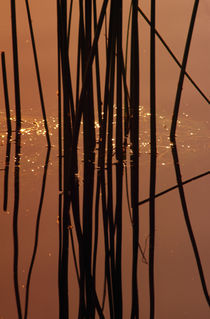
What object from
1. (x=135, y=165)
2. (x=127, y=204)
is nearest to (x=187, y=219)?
(x=127, y=204)

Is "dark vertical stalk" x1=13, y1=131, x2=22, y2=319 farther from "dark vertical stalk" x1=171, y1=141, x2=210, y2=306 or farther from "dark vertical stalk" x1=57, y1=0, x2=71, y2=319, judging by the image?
"dark vertical stalk" x1=171, y1=141, x2=210, y2=306

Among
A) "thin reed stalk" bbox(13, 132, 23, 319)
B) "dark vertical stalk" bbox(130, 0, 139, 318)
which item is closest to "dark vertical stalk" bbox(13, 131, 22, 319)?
"thin reed stalk" bbox(13, 132, 23, 319)

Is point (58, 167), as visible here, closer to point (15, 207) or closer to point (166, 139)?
point (15, 207)

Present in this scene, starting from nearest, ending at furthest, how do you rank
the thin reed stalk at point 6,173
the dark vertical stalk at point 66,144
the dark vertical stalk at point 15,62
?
the dark vertical stalk at point 66,144, the thin reed stalk at point 6,173, the dark vertical stalk at point 15,62

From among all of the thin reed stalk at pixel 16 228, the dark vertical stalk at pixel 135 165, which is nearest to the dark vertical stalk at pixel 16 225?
the thin reed stalk at pixel 16 228

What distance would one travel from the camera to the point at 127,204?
1077 millimetres

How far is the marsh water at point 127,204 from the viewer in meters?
0.72

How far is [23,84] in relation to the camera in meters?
2.33

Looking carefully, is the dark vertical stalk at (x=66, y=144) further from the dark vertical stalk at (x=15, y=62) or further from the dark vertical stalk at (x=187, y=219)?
the dark vertical stalk at (x=15, y=62)

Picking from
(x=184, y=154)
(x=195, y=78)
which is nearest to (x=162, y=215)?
(x=184, y=154)

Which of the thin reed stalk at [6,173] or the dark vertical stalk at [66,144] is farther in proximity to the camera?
the thin reed stalk at [6,173]

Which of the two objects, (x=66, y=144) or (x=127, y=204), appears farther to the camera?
(x=66, y=144)

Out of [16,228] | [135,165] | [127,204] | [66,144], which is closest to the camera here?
[16,228]

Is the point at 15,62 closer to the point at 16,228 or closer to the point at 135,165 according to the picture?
the point at 135,165
